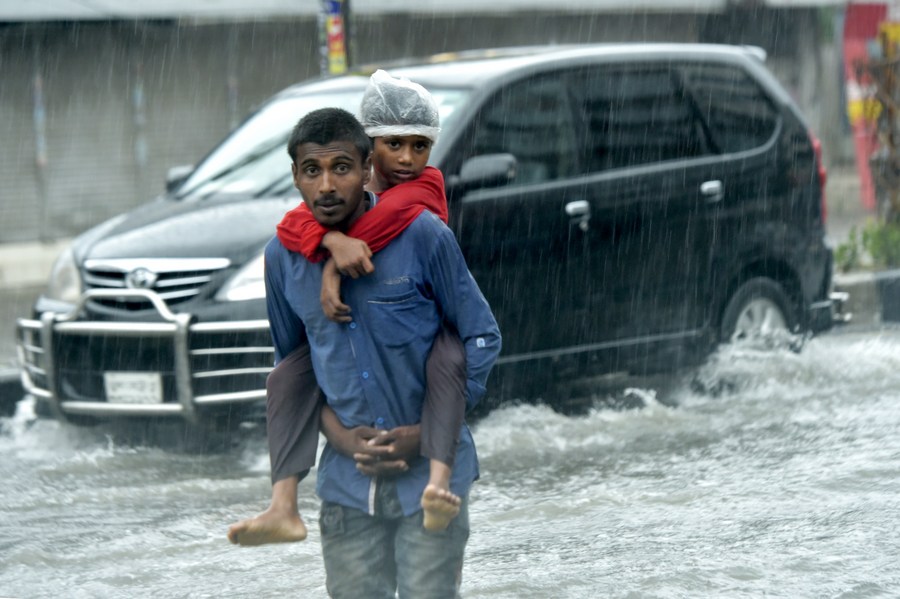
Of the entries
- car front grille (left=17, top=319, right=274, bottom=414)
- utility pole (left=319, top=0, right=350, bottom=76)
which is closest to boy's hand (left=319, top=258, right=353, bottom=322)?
car front grille (left=17, top=319, right=274, bottom=414)

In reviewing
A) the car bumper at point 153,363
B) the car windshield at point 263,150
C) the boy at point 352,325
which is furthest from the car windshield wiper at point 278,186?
the boy at point 352,325

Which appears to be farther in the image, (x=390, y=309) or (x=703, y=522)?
(x=703, y=522)

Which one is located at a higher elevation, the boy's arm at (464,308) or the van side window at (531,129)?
the van side window at (531,129)

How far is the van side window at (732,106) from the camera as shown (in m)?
7.86

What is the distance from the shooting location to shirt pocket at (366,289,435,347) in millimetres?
3348

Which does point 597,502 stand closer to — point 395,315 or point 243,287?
point 243,287

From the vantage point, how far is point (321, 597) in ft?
15.7

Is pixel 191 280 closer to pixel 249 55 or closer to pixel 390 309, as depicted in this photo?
pixel 390 309

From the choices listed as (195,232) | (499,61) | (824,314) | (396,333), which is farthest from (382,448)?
(824,314)

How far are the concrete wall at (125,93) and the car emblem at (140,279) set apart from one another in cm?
1103

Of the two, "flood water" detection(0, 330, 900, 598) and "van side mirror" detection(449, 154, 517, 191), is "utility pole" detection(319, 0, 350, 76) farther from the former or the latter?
"van side mirror" detection(449, 154, 517, 191)

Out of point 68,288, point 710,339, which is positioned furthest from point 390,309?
point 710,339

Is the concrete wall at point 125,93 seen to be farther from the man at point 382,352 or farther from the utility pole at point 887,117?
the man at point 382,352

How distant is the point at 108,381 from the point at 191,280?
583 millimetres
